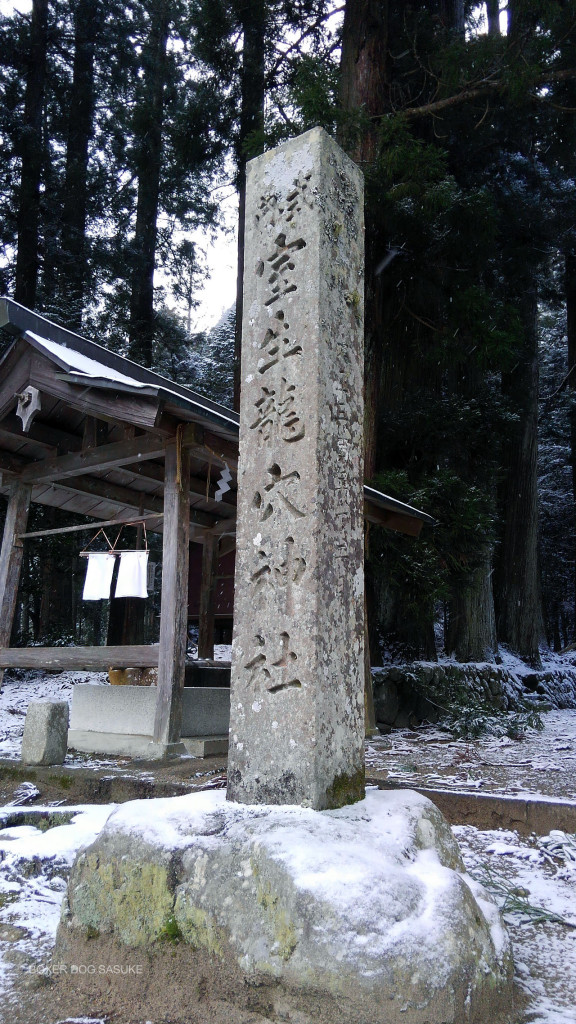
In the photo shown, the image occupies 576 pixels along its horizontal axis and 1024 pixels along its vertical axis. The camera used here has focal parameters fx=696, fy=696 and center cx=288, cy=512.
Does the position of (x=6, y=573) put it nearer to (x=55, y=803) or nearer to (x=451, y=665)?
(x=55, y=803)

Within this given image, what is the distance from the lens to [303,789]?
117 inches

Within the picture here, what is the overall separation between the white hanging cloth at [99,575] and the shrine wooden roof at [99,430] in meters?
0.54

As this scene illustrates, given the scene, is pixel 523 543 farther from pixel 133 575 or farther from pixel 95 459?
pixel 95 459

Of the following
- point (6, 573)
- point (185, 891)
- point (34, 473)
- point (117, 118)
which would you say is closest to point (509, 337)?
point (34, 473)

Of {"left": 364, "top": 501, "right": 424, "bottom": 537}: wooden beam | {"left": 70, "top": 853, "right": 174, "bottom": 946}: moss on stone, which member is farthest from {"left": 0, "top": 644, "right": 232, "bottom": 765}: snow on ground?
{"left": 70, "top": 853, "right": 174, "bottom": 946}: moss on stone

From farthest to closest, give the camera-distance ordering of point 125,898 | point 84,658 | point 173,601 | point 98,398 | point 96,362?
1. point 96,362
2. point 84,658
3. point 173,601
4. point 98,398
5. point 125,898

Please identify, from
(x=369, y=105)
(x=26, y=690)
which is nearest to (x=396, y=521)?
(x=369, y=105)

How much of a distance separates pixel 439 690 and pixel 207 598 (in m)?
4.00

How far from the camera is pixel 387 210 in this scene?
9805mm

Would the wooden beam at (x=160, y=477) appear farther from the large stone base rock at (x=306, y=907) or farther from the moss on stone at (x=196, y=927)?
the moss on stone at (x=196, y=927)

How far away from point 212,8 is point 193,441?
8.66 m

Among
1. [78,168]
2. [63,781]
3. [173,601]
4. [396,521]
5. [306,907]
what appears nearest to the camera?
[306,907]

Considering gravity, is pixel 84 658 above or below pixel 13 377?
below

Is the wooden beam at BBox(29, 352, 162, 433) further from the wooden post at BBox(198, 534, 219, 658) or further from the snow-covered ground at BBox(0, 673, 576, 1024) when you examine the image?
the wooden post at BBox(198, 534, 219, 658)
